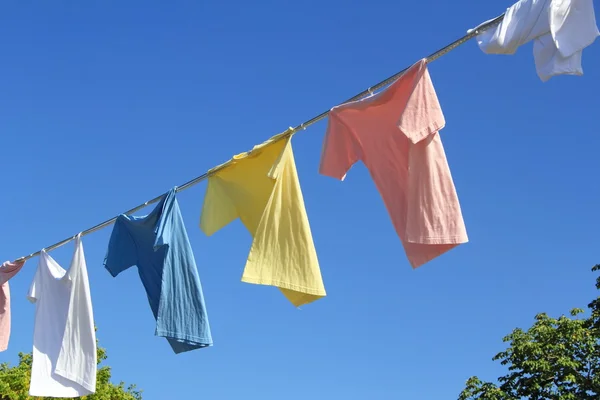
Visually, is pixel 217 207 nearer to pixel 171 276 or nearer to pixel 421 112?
pixel 171 276

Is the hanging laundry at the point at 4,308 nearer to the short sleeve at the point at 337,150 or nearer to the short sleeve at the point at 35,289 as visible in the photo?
the short sleeve at the point at 35,289

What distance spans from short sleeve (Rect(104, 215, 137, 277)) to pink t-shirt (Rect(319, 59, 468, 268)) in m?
2.07

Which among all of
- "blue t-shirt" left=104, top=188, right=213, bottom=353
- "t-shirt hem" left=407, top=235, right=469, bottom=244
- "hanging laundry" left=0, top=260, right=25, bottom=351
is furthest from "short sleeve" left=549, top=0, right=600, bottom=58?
"hanging laundry" left=0, top=260, right=25, bottom=351

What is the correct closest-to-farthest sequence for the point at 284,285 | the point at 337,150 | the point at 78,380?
the point at 284,285
the point at 337,150
the point at 78,380

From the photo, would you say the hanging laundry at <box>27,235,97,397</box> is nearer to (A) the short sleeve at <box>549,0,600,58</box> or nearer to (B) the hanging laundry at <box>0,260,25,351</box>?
(B) the hanging laundry at <box>0,260,25,351</box>

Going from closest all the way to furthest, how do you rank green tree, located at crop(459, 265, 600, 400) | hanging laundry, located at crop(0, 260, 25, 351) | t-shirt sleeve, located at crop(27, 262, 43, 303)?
1. t-shirt sleeve, located at crop(27, 262, 43, 303)
2. hanging laundry, located at crop(0, 260, 25, 351)
3. green tree, located at crop(459, 265, 600, 400)

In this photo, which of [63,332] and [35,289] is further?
[35,289]

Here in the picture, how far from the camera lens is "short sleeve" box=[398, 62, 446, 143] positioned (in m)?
3.64

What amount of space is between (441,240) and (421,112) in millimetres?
624

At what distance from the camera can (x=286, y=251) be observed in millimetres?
4199

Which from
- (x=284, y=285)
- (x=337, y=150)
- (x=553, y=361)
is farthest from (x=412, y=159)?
(x=553, y=361)

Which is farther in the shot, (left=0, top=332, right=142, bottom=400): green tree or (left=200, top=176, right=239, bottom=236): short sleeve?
(left=0, top=332, right=142, bottom=400): green tree

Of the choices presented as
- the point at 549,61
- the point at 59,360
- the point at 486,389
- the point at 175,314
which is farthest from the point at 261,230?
the point at 486,389

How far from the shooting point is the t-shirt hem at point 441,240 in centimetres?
358
